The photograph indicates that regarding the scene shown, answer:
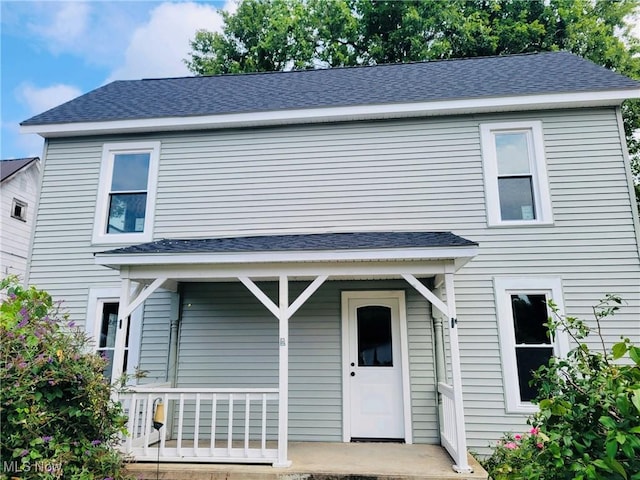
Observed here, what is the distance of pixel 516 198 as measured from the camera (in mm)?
6242

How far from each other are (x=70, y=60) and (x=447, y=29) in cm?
1293

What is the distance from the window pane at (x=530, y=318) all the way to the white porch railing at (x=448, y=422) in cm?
139

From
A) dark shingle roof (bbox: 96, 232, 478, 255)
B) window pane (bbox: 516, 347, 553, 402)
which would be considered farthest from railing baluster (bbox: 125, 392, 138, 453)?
window pane (bbox: 516, 347, 553, 402)

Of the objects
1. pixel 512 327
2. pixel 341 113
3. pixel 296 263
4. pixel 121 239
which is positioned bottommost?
pixel 512 327

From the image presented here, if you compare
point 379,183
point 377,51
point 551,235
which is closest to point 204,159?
point 379,183

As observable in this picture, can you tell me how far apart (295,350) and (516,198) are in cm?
405

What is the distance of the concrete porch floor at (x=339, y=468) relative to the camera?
4.23m

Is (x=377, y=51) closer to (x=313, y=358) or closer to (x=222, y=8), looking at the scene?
(x=222, y=8)

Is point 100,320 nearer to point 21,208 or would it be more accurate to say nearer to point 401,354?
point 401,354

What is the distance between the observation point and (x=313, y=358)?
236 inches

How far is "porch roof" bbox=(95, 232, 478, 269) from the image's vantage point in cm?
476

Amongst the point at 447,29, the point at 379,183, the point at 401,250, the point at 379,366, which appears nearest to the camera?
the point at 401,250

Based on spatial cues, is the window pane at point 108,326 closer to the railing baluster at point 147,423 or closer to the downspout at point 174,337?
the downspout at point 174,337

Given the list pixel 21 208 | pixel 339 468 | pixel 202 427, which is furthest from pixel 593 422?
pixel 21 208
